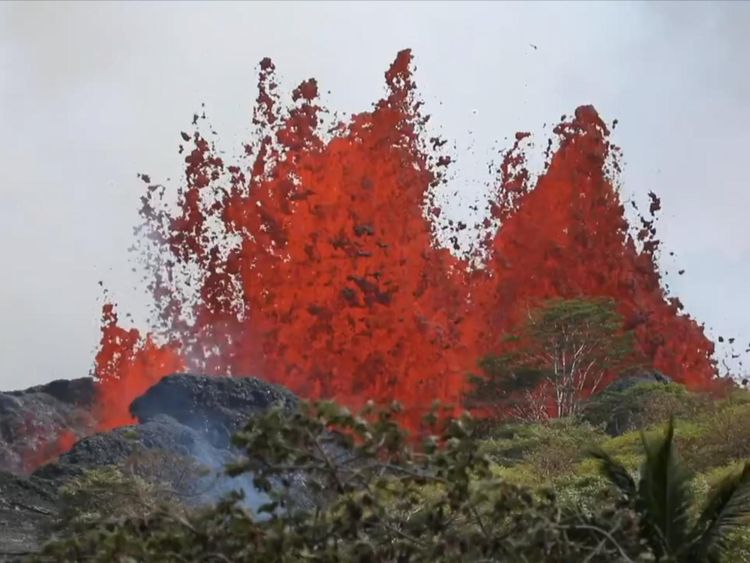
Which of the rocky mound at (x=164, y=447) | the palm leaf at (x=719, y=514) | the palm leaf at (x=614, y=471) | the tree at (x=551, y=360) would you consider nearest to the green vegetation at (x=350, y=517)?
the palm leaf at (x=719, y=514)

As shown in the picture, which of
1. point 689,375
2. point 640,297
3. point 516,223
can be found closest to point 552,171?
point 516,223

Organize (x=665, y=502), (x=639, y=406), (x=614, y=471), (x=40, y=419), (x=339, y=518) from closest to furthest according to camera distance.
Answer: (x=339, y=518) < (x=665, y=502) < (x=614, y=471) < (x=639, y=406) < (x=40, y=419)

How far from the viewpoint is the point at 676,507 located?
1154 centimetres

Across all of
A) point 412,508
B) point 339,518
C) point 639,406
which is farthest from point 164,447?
point 339,518

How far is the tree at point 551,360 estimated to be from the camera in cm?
3278

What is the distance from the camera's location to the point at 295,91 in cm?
4122

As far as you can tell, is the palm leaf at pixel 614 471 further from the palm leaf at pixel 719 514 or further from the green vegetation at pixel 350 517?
the green vegetation at pixel 350 517

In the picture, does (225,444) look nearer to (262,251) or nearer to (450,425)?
(262,251)

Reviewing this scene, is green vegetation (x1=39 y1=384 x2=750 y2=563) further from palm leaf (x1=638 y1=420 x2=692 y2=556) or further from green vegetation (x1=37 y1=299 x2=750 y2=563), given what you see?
palm leaf (x1=638 y1=420 x2=692 y2=556)

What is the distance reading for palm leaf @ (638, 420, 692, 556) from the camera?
11.5m

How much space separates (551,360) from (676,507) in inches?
893

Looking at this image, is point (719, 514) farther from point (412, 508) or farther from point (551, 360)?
point (551, 360)

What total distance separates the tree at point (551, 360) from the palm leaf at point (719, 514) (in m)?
20.3

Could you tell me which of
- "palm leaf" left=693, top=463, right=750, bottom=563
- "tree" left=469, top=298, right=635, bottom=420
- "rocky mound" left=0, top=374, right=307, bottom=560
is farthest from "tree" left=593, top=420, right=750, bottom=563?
"tree" left=469, top=298, right=635, bottom=420
